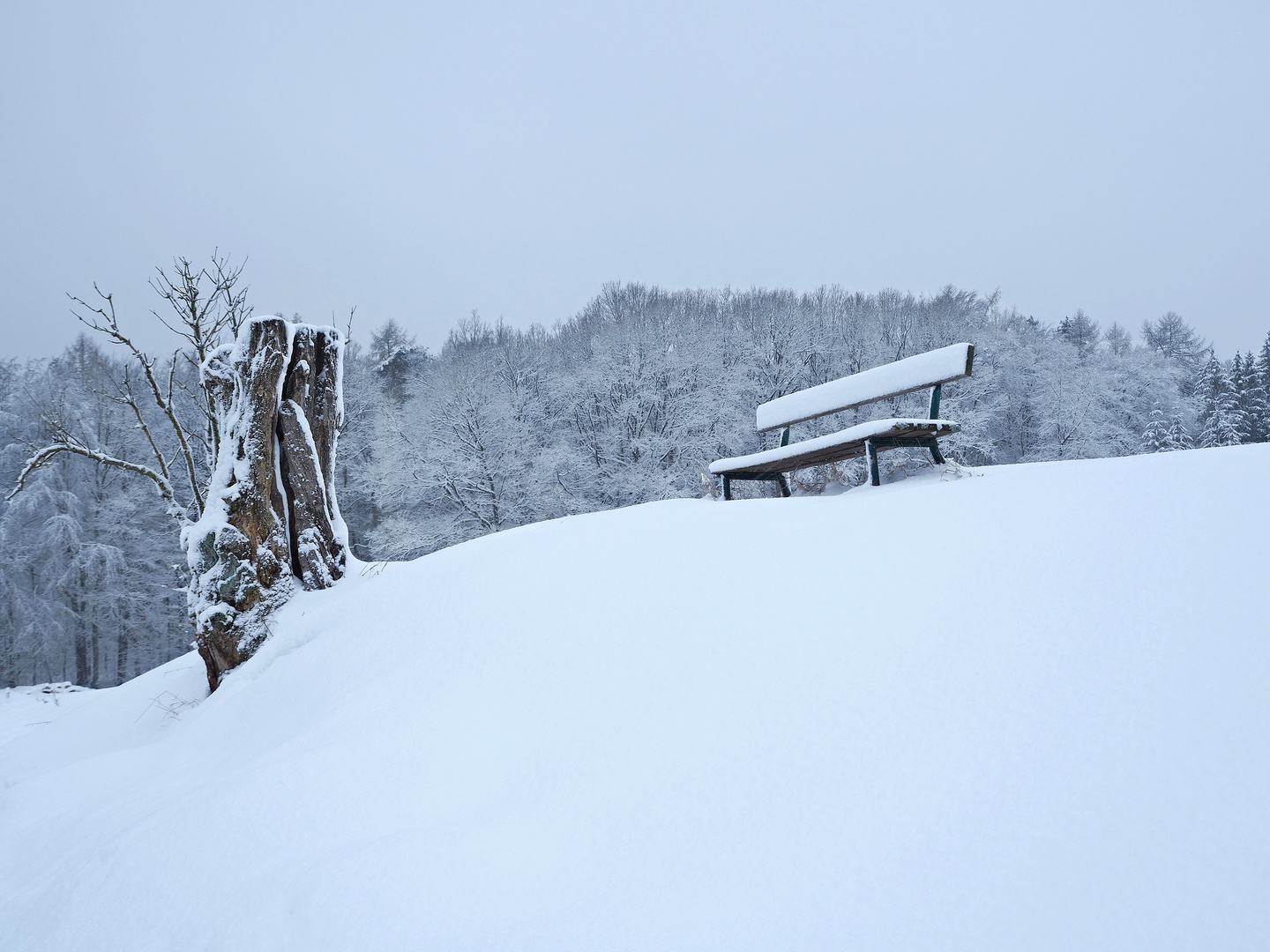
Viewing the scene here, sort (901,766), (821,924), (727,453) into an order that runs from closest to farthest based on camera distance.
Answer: (821,924) < (901,766) < (727,453)

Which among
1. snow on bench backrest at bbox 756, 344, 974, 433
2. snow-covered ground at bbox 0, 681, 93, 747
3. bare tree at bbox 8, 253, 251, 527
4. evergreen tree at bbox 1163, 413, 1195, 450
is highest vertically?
bare tree at bbox 8, 253, 251, 527

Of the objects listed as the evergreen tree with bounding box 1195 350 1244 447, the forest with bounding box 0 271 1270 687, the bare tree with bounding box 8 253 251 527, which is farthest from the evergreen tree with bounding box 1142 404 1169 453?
the bare tree with bounding box 8 253 251 527

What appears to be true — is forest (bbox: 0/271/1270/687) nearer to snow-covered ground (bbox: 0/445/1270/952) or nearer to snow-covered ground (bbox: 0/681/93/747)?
snow-covered ground (bbox: 0/681/93/747)

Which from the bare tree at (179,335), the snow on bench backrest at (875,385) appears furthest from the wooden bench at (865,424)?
the bare tree at (179,335)

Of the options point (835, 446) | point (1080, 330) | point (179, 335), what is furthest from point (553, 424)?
point (1080, 330)

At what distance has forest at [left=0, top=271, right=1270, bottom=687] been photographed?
16.2m

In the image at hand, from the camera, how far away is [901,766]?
1385 millimetres

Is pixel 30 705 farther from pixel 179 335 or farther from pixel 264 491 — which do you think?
pixel 264 491

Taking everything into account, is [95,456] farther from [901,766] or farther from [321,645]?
[901,766]

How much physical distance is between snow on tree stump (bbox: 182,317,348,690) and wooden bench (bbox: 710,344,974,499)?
3.11 meters

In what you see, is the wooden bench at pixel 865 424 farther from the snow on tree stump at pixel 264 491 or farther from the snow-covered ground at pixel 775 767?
the snow on tree stump at pixel 264 491

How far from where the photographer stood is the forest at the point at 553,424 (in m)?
16.2

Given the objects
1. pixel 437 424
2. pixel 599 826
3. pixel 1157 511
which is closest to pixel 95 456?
pixel 599 826

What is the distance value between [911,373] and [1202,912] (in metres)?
4.14
